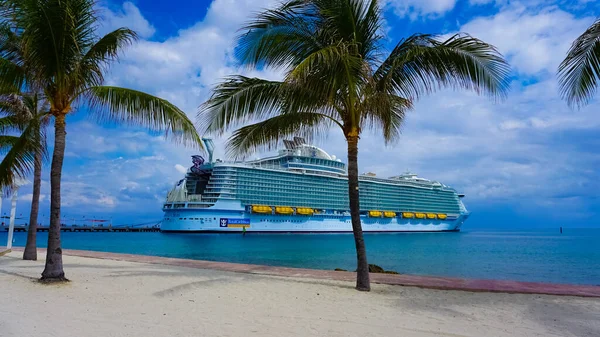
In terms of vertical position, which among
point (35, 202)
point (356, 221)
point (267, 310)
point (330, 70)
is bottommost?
point (267, 310)

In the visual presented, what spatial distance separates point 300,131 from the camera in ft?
25.9

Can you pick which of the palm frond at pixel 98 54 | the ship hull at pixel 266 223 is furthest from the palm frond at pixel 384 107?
the ship hull at pixel 266 223

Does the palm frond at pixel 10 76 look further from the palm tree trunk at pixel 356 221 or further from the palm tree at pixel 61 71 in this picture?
the palm tree trunk at pixel 356 221

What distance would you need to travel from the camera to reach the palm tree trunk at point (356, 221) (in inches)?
265

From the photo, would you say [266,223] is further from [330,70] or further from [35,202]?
[330,70]

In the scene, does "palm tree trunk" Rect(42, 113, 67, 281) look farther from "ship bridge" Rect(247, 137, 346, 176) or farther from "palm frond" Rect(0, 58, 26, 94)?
"ship bridge" Rect(247, 137, 346, 176)

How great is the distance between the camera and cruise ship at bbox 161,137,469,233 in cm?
5291

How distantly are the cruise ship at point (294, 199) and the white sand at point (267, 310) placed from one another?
135 ft

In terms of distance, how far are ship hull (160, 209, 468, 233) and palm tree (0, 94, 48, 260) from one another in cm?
4053

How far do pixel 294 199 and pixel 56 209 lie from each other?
52.0 m

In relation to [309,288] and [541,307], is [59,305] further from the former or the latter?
[541,307]

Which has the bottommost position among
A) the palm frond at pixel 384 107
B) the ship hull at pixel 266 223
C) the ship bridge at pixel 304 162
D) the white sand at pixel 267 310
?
the white sand at pixel 267 310

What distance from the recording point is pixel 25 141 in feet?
25.9

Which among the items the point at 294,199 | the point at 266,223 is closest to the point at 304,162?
the point at 294,199
